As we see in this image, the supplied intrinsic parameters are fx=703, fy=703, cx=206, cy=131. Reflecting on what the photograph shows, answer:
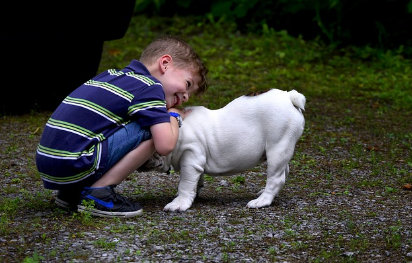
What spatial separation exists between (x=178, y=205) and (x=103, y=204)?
409mm

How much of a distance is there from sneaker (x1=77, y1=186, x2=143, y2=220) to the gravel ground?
0.04 m

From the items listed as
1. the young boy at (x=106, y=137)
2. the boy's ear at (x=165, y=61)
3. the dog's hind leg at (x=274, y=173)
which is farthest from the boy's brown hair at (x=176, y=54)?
the dog's hind leg at (x=274, y=173)

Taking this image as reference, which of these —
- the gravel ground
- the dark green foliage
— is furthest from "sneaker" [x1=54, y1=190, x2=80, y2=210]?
the dark green foliage

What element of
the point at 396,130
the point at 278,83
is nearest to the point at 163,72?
the point at 396,130

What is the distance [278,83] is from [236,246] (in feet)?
14.8

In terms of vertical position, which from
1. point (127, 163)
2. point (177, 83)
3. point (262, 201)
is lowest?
point (262, 201)

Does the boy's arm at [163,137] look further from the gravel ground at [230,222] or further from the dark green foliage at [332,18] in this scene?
the dark green foliage at [332,18]

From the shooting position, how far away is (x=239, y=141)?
3.70 m

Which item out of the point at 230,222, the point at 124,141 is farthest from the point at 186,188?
the point at 124,141

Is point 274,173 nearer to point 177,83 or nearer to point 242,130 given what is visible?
point 242,130

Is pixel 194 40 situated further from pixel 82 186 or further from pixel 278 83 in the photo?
pixel 82 186

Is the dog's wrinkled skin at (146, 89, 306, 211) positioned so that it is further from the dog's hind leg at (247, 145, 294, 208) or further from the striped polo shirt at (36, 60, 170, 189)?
the striped polo shirt at (36, 60, 170, 189)

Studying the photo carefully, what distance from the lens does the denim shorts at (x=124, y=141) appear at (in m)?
3.41

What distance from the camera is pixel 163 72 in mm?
3602
